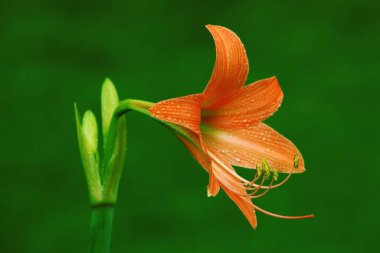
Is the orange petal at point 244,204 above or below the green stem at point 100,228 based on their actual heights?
above

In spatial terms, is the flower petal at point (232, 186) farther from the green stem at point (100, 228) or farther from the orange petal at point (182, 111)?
the green stem at point (100, 228)

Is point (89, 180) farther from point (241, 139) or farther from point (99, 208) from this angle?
point (241, 139)

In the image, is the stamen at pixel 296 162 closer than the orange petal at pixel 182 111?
No

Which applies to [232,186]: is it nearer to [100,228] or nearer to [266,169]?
[266,169]

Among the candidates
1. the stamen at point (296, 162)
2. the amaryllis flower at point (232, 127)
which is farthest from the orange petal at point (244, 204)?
the stamen at point (296, 162)

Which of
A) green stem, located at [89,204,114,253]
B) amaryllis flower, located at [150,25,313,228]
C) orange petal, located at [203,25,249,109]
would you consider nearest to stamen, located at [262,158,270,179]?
amaryllis flower, located at [150,25,313,228]

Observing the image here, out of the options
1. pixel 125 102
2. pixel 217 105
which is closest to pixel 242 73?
pixel 217 105

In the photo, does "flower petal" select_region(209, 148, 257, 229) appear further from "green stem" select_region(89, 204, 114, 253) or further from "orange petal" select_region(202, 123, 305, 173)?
"green stem" select_region(89, 204, 114, 253)
